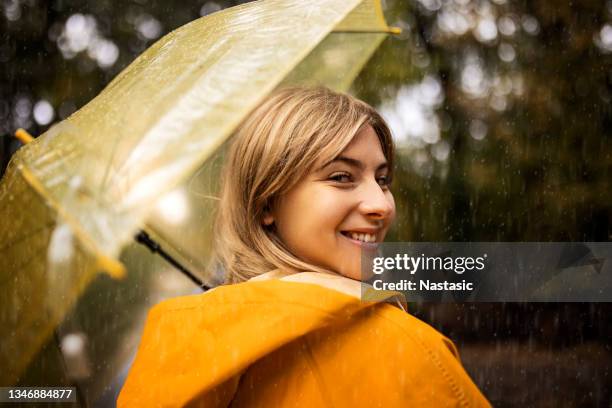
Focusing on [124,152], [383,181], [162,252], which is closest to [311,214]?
[383,181]

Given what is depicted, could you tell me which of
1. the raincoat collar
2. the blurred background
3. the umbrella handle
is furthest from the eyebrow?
the blurred background

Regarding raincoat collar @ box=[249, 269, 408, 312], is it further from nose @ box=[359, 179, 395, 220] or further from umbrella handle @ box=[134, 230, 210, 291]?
umbrella handle @ box=[134, 230, 210, 291]

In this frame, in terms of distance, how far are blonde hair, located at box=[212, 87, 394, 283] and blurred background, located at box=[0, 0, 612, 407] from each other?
3492mm

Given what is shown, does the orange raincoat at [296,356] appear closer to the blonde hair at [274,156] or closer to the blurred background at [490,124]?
the blonde hair at [274,156]

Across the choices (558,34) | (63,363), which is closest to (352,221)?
(63,363)

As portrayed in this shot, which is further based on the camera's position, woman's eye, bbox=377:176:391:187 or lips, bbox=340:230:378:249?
woman's eye, bbox=377:176:391:187

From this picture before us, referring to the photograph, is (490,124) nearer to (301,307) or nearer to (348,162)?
(348,162)

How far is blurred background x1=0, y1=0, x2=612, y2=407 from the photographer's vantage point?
4.97 meters

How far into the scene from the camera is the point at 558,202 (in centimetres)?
498

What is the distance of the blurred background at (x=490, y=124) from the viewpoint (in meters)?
4.97

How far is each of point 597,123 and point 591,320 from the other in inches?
63.6

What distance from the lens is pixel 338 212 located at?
1456mm

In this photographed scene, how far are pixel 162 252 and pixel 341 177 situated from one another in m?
0.89

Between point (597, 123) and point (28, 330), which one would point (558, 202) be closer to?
point (597, 123)
